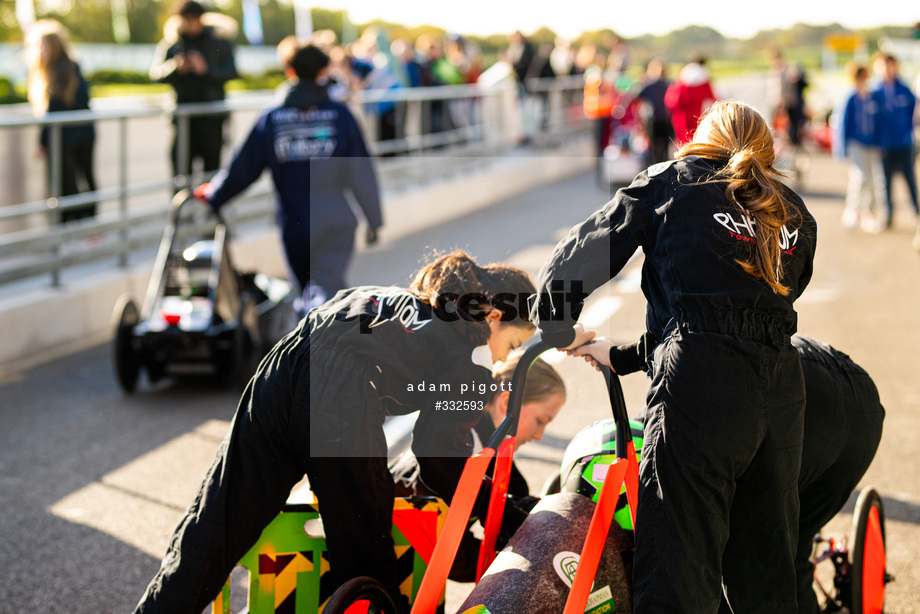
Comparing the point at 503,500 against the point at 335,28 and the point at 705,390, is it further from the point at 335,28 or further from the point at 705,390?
the point at 335,28

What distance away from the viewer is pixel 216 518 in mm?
2779

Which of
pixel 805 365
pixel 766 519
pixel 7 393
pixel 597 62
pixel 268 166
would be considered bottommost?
pixel 7 393

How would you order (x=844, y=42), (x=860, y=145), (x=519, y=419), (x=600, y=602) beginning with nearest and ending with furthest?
1. (x=600, y=602)
2. (x=519, y=419)
3. (x=860, y=145)
4. (x=844, y=42)

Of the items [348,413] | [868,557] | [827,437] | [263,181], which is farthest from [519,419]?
[263,181]

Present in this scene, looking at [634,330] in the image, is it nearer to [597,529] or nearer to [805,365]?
[805,365]

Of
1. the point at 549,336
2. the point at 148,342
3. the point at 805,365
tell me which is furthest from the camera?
the point at 148,342

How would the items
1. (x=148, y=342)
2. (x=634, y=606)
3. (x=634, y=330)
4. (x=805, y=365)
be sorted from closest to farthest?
1. (x=634, y=606)
2. (x=805, y=365)
3. (x=148, y=342)
4. (x=634, y=330)

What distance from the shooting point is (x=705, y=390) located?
247cm

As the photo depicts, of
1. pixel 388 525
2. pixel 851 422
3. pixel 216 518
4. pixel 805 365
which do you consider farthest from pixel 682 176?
pixel 216 518

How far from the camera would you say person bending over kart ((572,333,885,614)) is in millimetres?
2994

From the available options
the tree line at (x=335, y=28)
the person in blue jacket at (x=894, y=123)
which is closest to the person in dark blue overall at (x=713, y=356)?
the person in blue jacket at (x=894, y=123)

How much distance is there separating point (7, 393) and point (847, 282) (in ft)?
25.3

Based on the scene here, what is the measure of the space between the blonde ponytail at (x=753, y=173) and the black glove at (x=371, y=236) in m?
3.30

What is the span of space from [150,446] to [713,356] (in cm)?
379
